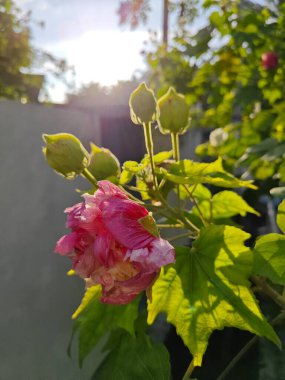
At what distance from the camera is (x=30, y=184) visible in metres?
1.42

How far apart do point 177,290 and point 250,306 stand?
8 cm

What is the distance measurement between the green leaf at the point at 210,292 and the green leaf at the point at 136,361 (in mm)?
140

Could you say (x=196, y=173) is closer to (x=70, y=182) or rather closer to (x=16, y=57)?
(x=70, y=182)

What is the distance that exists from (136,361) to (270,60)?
0.89 meters

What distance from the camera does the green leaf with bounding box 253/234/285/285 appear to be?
475 mm

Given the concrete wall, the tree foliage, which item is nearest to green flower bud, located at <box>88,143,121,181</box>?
the concrete wall

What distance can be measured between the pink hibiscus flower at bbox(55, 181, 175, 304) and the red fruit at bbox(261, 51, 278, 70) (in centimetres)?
92

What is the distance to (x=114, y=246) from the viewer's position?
426mm

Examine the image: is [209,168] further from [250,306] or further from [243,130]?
[243,130]

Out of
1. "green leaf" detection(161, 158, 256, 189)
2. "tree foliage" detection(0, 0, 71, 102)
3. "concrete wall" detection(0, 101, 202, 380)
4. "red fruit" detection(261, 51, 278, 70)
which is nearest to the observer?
"green leaf" detection(161, 158, 256, 189)

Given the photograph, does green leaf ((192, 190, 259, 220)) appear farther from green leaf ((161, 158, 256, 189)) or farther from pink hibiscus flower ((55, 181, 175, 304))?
pink hibiscus flower ((55, 181, 175, 304))

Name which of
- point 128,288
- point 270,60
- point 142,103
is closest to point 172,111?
point 142,103

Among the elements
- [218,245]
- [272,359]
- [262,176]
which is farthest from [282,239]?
[262,176]

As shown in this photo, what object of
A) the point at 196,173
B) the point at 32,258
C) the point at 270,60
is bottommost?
the point at 32,258
